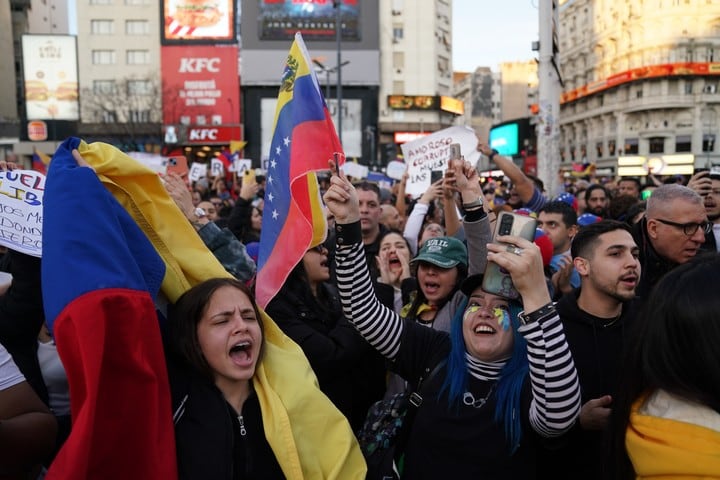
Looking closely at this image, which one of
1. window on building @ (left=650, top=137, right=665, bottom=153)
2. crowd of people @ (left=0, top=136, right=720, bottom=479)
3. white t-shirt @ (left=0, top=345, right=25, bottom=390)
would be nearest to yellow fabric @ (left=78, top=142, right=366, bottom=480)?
crowd of people @ (left=0, top=136, right=720, bottom=479)

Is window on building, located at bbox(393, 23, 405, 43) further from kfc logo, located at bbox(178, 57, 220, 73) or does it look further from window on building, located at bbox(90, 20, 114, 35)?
window on building, located at bbox(90, 20, 114, 35)

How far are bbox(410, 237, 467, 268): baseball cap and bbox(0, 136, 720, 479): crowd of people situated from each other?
14mm

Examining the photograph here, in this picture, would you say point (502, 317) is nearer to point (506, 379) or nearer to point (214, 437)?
point (506, 379)

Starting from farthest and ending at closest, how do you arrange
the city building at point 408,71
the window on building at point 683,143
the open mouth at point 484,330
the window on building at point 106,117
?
the window on building at point 683,143, the city building at point 408,71, the window on building at point 106,117, the open mouth at point 484,330

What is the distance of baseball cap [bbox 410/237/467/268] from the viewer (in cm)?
344

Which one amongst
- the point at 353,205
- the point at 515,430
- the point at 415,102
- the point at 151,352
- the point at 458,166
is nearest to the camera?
the point at 151,352

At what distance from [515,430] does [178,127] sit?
48.7 metres

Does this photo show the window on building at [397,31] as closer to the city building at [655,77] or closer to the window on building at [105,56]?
the city building at [655,77]

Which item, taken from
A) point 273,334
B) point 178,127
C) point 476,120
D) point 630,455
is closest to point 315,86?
point 273,334

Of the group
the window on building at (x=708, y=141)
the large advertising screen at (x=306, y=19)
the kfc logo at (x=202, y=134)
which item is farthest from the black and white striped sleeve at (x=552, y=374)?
the window on building at (x=708, y=141)

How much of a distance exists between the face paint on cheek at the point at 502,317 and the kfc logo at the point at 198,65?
168ft

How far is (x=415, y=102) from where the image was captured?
2148 inches

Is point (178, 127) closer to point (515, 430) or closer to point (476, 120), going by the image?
point (515, 430)

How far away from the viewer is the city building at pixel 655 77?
214 feet
